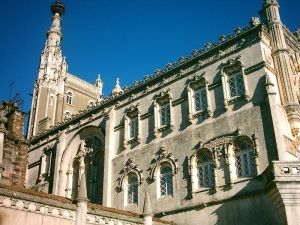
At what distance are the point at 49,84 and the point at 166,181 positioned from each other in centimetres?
3042

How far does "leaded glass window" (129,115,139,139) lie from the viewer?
29.0 meters

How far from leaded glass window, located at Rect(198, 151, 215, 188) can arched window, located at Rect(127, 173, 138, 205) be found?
17.7 ft

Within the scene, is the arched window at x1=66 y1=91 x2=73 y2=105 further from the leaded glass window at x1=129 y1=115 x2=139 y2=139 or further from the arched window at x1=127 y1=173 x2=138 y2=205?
the arched window at x1=127 y1=173 x2=138 y2=205

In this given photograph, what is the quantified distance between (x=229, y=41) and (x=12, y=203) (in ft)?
53.1

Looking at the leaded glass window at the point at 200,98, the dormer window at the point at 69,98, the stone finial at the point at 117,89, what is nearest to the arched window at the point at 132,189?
the leaded glass window at the point at 200,98

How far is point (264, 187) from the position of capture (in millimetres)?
19484

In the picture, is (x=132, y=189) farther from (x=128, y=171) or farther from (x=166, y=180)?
(x=166, y=180)

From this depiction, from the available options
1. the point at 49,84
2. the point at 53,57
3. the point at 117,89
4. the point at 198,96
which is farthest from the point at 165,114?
the point at 53,57

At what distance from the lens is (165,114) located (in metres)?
27.3

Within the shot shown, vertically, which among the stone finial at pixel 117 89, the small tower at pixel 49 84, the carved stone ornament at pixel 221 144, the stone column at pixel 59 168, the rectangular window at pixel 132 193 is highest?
the small tower at pixel 49 84

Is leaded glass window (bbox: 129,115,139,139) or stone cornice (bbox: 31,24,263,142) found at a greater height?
stone cornice (bbox: 31,24,263,142)

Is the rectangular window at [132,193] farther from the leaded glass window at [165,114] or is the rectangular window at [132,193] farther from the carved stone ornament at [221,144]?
the carved stone ornament at [221,144]

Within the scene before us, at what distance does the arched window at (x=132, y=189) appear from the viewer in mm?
26830

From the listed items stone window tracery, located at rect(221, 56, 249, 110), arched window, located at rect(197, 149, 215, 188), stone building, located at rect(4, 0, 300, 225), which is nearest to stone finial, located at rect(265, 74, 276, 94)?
stone building, located at rect(4, 0, 300, 225)
